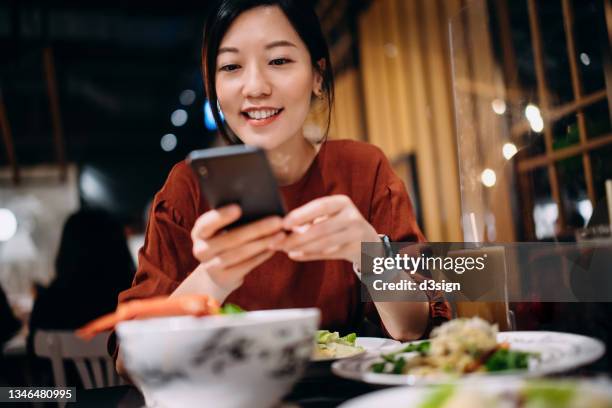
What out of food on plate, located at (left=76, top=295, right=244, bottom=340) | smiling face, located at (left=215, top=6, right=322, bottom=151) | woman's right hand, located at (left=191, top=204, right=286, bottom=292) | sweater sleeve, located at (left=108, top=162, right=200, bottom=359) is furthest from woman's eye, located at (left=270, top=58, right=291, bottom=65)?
food on plate, located at (left=76, top=295, right=244, bottom=340)

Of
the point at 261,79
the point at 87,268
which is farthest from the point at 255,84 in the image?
the point at 87,268

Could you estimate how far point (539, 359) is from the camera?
0.58m

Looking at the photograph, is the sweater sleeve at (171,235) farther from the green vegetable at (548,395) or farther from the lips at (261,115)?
the green vegetable at (548,395)

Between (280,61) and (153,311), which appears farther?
(280,61)

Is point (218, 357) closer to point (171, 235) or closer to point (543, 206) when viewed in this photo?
point (171, 235)

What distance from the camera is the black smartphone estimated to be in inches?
21.0

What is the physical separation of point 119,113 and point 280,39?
5370mm

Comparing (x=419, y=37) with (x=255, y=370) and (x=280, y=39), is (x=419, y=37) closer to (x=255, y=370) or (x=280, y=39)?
(x=280, y=39)

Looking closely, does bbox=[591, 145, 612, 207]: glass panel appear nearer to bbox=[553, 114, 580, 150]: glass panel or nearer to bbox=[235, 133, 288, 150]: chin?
bbox=[553, 114, 580, 150]: glass panel

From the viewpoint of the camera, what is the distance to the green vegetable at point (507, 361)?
0.56 metres

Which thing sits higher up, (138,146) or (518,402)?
(138,146)

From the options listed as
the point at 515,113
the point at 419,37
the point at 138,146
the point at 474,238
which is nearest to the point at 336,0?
the point at 419,37

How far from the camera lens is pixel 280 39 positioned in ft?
3.26

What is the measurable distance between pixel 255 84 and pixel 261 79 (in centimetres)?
2
